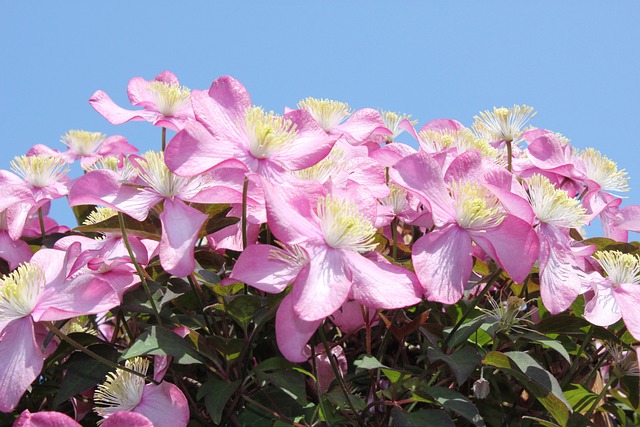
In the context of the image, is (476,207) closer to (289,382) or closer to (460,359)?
(460,359)

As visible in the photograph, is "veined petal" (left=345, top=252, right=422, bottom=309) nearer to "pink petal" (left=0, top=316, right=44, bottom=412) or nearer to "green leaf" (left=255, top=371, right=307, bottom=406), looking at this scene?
"green leaf" (left=255, top=371, right=307, bottom=406)

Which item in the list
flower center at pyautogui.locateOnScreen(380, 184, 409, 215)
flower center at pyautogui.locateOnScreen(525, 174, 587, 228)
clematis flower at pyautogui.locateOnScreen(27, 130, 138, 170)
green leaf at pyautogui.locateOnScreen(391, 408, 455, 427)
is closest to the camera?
green leaf at pyautogui.locateOnScreen(391, 408, 455, 427)

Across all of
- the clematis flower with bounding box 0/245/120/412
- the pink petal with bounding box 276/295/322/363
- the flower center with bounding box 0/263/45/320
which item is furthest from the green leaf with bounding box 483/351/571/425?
the flower center with bounding box 0/263/45/320

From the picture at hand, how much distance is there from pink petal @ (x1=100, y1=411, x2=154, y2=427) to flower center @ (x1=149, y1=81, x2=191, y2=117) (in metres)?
0.53

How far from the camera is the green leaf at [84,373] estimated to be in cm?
94

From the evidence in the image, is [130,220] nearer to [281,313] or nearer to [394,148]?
[281,313]

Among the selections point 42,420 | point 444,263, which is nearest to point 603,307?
point 444,263

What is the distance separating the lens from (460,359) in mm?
854

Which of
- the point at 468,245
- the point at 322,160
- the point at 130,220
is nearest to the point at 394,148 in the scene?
the point at 322,160

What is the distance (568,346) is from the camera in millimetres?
1018

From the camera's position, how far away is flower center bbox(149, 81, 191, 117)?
1.19m

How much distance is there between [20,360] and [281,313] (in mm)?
323

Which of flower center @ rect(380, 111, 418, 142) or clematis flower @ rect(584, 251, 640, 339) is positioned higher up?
flower center @ rect(380, 111, 418, 142)

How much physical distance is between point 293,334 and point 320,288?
0.19ft
